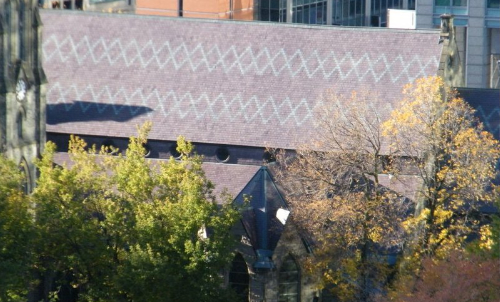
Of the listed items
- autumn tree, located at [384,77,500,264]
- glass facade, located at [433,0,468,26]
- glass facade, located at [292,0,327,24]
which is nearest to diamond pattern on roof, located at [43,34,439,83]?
autumn tree, located at [384,77,500,264]

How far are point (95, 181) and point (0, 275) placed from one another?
A: 772 centimetres

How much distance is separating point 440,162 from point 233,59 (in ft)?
54.3

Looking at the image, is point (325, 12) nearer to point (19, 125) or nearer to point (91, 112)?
point (91, 112)

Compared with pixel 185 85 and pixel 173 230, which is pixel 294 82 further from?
pixel 173 230

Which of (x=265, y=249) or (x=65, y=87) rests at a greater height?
(x=65, y=87)

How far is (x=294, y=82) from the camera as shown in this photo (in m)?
91.5

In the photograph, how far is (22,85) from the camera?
3381 inches

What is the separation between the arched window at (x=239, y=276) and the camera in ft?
276

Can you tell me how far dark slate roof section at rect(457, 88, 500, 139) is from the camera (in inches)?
3521

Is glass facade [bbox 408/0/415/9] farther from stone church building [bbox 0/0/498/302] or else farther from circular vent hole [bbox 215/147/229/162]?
circular vent hole [bbox 215/147/229/162]

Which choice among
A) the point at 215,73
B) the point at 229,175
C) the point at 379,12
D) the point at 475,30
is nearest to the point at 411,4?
the point at 379,12

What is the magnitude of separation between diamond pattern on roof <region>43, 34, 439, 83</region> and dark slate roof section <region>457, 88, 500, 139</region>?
216 cm

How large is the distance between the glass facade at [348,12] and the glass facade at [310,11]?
938 mm

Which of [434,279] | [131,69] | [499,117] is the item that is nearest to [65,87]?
[131,69]
